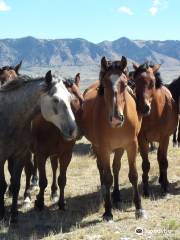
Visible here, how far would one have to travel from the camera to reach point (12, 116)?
7.18 m

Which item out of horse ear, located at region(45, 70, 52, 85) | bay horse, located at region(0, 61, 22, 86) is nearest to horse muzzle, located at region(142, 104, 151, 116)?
horse ear, located at region(45, 70, 52, 85)

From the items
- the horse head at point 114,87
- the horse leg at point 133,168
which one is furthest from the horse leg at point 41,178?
the horse head at point 114,87

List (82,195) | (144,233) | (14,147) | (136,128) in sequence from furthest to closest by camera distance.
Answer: (82,195), (136,128), (14,147), (144,233)

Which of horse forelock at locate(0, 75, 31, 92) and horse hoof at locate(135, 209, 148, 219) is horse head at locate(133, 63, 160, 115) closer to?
horse hoof at locate(135, 209, 148, 219)

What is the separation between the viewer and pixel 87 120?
8.68 metres

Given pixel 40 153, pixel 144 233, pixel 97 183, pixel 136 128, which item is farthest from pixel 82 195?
pixel 144 233

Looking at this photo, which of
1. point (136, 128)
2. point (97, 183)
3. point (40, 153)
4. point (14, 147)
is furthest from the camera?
point (97, 183)

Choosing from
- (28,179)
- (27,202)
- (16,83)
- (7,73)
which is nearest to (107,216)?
(27,202)

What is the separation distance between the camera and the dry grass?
6.65m

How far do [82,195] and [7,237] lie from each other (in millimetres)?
3257

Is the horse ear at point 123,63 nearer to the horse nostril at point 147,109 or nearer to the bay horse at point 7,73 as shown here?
the horse nostril at point 147,109

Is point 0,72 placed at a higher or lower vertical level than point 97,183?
higher

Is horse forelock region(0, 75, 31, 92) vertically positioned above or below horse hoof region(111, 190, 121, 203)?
above

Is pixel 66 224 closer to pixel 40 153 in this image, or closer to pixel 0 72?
pixel 40 153
